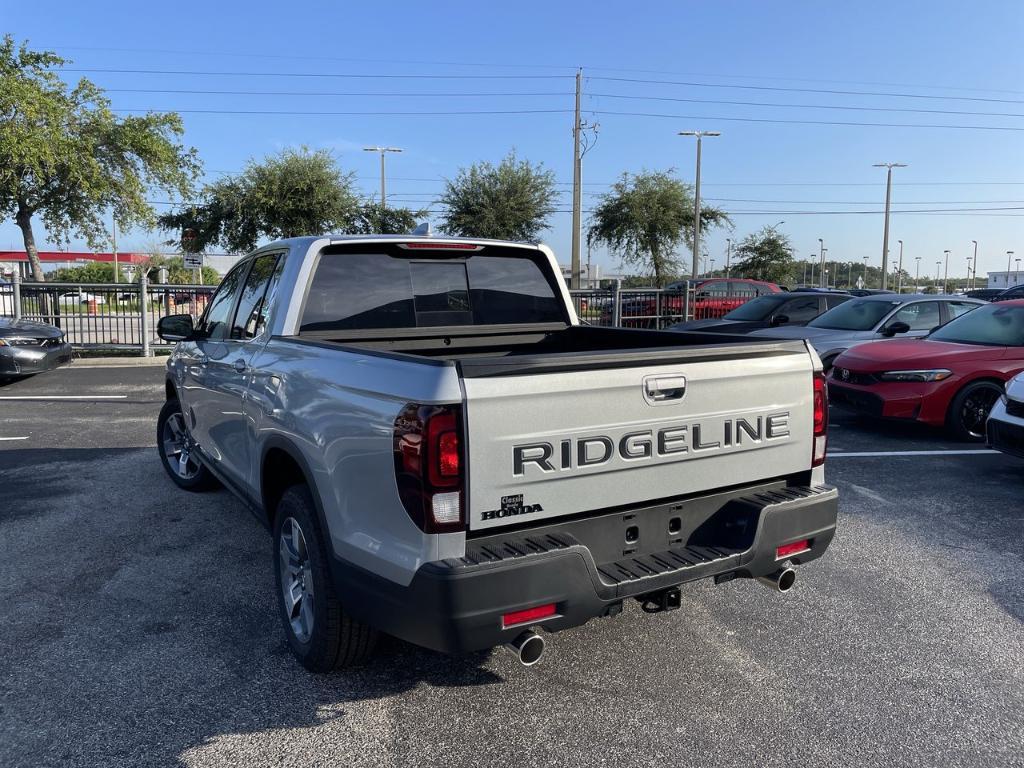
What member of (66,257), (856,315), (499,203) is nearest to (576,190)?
(499,203)

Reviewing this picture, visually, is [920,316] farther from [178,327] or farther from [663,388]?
[178,327]

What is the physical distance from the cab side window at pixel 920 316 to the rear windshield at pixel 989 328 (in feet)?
6.38

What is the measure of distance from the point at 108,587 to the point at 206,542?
2.64 feet

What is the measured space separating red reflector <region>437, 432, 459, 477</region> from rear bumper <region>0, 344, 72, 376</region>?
457 inches

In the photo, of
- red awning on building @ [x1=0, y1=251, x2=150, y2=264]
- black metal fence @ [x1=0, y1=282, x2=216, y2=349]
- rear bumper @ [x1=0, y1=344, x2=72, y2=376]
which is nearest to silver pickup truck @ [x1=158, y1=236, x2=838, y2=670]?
rear bumper @ [x1=0, y1=344, x2=72, y2=376]

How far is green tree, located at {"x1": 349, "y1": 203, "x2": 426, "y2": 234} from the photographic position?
36.6 m

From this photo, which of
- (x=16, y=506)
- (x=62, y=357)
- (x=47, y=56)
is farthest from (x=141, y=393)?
(x=47, y=56)

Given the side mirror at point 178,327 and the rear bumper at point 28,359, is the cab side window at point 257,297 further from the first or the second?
the rear bumper at point 28,359

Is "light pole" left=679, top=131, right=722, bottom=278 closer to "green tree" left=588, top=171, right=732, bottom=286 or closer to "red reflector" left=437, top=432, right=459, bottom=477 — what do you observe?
"green tree" left=588, top=171, right=732, bottom=286

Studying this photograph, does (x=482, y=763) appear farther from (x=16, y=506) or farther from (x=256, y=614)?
(x=16, y=506)

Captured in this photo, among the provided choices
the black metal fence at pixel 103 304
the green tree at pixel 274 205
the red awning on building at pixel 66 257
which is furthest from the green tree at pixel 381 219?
the red awning on building at pixel 66 257

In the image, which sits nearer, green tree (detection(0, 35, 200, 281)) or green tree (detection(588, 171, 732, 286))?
green tree (detection(0, 35, 200, 281))

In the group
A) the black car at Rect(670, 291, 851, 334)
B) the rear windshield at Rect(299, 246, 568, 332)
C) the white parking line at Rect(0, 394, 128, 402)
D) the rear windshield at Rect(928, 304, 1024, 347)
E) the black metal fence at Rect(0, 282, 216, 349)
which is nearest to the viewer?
the rear windshield at Rect(299, 246, 568, 332)

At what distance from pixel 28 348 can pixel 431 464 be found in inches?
460
